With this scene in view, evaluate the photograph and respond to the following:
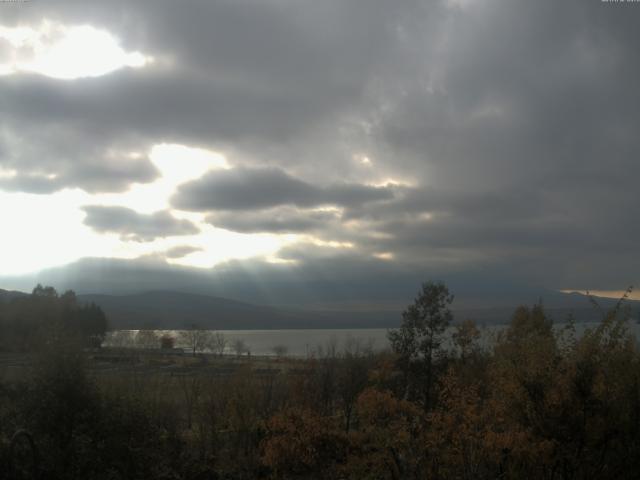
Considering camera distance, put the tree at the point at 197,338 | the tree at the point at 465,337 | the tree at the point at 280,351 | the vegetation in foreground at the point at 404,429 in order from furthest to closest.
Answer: the tree at the point at 197,338
the tree at the point at 280,351
the tree at the point at 465,337
the vegetation in foreground at the point at 404,429

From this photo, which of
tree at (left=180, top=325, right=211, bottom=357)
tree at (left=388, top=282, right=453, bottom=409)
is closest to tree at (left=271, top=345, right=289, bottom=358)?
tree at (left=388, top=282, right=453, bottom=409)

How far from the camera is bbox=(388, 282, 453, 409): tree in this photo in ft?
89.1

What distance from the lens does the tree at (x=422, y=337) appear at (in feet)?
89.1

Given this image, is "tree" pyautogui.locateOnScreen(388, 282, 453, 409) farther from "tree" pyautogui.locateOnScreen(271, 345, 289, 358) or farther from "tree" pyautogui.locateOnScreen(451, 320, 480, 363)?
"tree" pyautogui.locateOnScreen(271, 345, 289, 358)

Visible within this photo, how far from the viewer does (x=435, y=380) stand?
26.9 m

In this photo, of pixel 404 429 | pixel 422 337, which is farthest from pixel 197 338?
pixel 404 429

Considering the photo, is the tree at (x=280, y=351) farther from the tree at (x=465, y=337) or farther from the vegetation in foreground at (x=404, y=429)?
the vegetation in foreground at (x=404, y=429)

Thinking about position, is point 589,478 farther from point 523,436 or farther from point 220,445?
point 220,445

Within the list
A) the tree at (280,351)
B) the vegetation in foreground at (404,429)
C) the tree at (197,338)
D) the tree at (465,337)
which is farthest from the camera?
the tree at (197,338)

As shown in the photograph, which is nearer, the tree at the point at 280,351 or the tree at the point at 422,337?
the tree at the point at 422,337

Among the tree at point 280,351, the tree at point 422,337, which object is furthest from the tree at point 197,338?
the tree at point 422,337

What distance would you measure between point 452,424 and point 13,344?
7200 centimetres

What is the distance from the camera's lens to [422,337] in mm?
27391

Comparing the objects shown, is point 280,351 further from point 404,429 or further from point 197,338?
point 197,338
